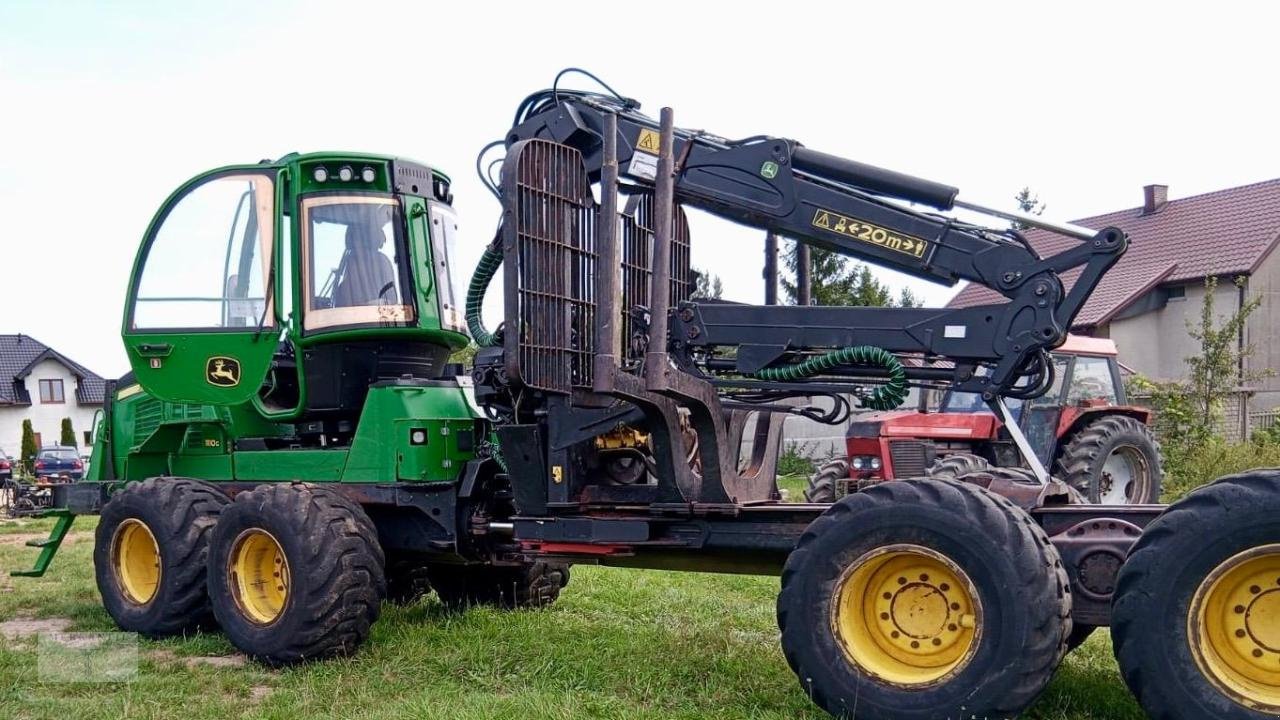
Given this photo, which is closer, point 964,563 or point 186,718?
point 964,563

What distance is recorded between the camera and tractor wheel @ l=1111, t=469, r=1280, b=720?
4367mm

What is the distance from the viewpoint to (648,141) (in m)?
6.39

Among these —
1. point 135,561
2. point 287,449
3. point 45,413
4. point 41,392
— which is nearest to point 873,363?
point 287,449

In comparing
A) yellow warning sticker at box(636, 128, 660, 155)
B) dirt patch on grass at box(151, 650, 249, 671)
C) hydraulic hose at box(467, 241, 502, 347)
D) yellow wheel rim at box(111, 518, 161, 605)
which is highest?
yellow warning sticker at box(636, 128, 660, 155)

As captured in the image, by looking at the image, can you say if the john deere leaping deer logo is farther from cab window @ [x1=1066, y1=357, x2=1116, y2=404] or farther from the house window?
the house window

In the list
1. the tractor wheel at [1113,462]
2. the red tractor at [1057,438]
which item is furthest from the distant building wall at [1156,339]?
the tractor wheel at [1113,462]

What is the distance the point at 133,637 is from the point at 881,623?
509 cm

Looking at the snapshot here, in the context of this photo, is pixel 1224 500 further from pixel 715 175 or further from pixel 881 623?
pixel 715 175

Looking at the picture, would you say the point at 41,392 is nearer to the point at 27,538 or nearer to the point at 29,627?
the point at 27,538

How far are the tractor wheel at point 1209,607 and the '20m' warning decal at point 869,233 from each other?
1.84 meters

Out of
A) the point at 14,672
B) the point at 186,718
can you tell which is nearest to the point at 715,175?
the point at 186,718

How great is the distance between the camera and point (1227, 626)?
14.8 ft

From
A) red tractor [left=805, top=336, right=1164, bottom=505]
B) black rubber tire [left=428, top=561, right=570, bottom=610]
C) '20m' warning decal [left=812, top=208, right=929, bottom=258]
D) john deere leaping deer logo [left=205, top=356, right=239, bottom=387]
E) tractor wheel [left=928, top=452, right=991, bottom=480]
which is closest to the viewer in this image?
'20m' warning decal [left=812, top=208, right=929, bottom=258]

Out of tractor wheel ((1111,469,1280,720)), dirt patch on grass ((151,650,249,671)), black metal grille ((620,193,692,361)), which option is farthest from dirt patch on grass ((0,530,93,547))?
tractor wheel ((1111,469,1280,720))
